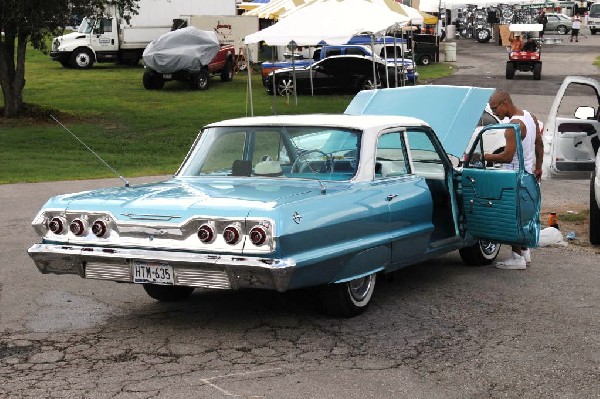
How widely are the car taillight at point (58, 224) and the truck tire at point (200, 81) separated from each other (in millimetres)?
29625

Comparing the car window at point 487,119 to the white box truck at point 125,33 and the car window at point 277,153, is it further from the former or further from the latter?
the white box truck at point 125,33

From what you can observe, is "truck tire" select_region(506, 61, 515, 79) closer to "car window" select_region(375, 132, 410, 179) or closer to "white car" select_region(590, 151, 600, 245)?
"white car" select_region(590, 151, 600, 245)

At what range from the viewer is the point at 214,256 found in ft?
23.0

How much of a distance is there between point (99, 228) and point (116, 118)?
2194 centimetres

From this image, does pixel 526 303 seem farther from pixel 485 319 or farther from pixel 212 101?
pixel 212 101

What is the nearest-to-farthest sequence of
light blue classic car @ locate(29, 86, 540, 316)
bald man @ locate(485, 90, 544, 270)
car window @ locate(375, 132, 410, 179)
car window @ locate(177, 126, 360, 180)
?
light blue classic car @ locate(29, 86, 540, 316) < car window @ locate(177, 126, 360, 180) < car window @ locate(375, 132, 410, 179) < bald man @ locate(485, 90, 544, 270)

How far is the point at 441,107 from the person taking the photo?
1085 centimetres

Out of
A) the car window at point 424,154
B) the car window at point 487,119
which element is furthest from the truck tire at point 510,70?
the car window at point 424,154

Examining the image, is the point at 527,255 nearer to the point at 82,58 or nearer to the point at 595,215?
the point at 595,215

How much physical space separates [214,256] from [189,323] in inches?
36.8

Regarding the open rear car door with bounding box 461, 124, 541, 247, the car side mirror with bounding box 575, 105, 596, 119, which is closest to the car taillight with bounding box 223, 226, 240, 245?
the open rear car door with bounding box 461, 124, 541, 247

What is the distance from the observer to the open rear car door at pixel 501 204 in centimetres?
873

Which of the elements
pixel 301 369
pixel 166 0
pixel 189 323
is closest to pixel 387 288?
pixel 189 323

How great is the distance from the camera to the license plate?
7207 mm
